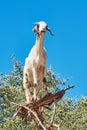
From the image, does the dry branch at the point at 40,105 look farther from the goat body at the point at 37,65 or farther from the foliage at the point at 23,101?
the foliage at the point at 23,101

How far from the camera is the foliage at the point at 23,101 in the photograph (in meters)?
16.8

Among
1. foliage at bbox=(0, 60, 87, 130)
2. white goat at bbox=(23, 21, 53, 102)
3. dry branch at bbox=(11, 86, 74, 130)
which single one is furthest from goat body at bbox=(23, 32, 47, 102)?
foliage at bbox=(0, 60, 87, 130)

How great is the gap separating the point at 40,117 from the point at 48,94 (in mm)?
301

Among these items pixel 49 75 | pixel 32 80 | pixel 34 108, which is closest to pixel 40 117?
pixel 34 108

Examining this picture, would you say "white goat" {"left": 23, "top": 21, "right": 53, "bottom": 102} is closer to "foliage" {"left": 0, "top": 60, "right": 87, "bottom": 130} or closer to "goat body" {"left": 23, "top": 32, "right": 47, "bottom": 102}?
"goat body" {"left": 23, "top": 32, "right": 47, "bottom": 102}

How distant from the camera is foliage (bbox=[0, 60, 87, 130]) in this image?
55.2 ft

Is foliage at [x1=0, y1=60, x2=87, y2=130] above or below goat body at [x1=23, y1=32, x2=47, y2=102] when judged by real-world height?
above

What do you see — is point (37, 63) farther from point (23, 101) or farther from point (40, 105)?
point (23, 101)

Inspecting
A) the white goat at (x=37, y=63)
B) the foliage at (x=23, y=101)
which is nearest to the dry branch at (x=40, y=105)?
the white goat at (x=37, y=63)

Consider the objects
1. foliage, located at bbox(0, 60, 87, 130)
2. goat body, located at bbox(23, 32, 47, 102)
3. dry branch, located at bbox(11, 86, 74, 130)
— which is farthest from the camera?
foliage, located at bbox(0, 60, 87, 130)

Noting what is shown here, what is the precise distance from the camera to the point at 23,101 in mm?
16391

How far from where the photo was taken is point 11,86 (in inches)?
776

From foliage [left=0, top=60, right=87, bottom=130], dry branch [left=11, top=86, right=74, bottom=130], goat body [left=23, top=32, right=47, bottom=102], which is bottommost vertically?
dry branch [left=11, top=86, right=74, bottom=130]

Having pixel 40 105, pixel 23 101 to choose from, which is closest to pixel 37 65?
pixel 40 105
